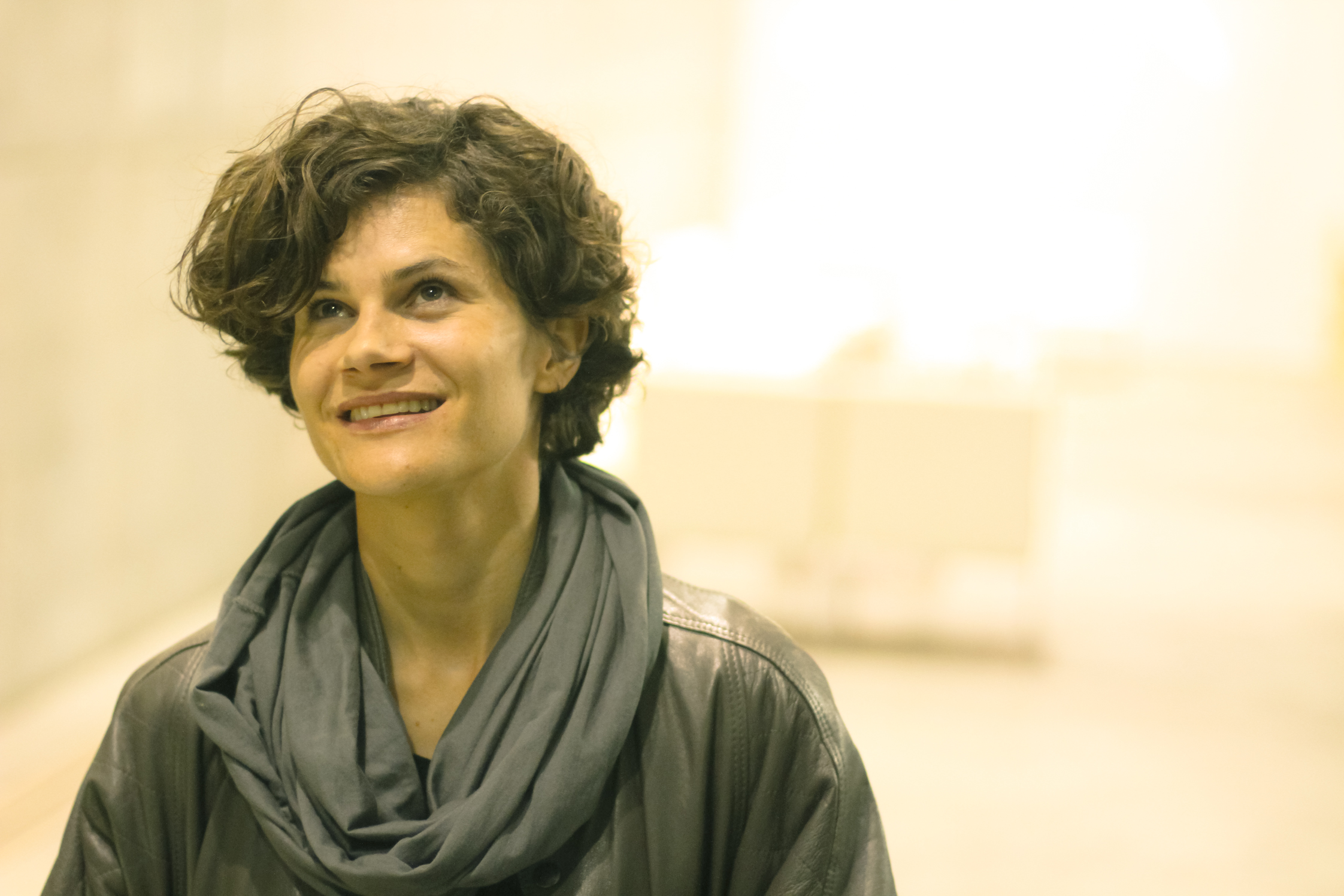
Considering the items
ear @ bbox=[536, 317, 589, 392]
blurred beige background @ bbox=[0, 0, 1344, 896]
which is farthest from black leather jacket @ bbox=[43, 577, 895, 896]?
blurred beige background @ bbox=[0, 0, 1344, 896]

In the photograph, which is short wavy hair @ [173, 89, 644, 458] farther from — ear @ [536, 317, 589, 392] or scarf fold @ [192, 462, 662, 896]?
scarf fold @ [192, 462, 662, 896]

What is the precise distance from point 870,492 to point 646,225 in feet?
20.4

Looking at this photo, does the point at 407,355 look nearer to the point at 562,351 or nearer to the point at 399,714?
the point at 562,351

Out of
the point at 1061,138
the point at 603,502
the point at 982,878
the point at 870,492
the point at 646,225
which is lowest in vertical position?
the point at 982,878

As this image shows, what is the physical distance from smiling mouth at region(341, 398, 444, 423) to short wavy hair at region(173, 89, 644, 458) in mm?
123

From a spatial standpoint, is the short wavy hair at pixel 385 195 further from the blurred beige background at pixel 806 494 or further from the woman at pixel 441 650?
the blurred beige background at pixel 806 494

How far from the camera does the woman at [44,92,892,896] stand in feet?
4.03

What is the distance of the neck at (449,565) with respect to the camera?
134cm

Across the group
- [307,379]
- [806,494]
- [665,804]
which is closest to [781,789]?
[665,804]

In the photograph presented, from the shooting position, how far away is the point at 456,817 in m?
1.19

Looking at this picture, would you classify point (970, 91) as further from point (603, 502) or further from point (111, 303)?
point (603, 502)

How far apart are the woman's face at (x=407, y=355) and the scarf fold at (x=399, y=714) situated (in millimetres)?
152

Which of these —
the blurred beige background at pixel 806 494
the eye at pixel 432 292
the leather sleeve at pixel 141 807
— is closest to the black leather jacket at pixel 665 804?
the leather sleeve at pixel 141 807

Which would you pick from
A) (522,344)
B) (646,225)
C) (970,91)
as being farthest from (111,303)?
(970,91)
